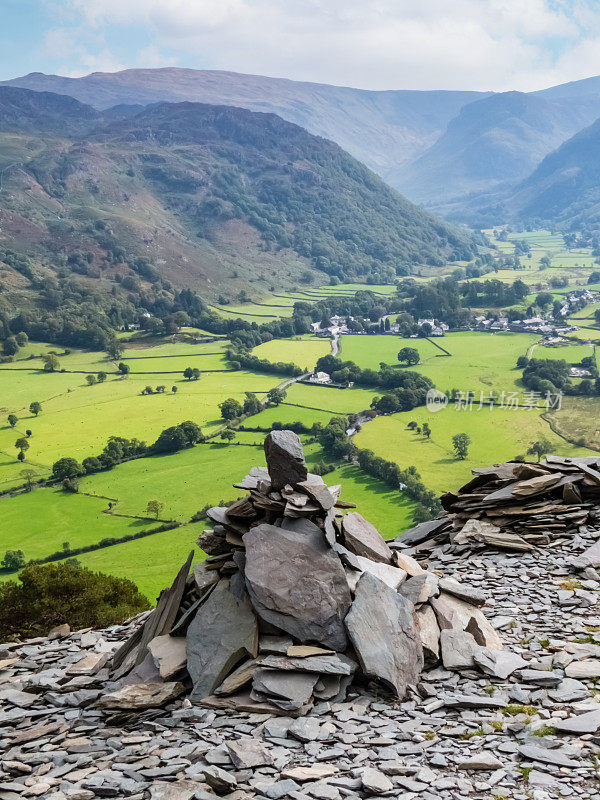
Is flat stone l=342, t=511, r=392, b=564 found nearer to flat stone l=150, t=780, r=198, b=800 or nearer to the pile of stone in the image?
the pile of stone

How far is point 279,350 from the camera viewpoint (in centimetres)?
18288

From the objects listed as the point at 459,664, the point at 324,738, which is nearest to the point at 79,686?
the point at 324,738

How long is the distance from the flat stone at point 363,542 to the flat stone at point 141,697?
595 centimetres

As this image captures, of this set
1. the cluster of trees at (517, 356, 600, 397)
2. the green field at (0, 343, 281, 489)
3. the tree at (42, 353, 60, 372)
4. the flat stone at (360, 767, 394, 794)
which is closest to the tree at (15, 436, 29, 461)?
the green field at (0, 343, 281, 489)

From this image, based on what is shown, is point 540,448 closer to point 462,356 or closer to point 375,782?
point 462,356

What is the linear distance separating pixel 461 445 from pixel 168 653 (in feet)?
292

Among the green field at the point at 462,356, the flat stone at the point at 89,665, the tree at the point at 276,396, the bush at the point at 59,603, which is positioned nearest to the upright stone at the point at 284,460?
the flat stone at the point at 89,665

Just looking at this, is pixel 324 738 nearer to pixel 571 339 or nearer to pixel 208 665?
pixel 208 665

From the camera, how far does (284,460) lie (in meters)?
18.6

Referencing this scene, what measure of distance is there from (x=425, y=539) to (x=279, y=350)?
158 metres

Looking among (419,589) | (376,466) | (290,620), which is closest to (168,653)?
(290,620)

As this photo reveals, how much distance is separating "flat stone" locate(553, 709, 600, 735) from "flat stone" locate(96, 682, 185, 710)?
8.33 meters

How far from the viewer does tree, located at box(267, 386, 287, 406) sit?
5172 inches

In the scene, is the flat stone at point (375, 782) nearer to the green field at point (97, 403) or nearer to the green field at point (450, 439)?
the green field at point (450, 439)
